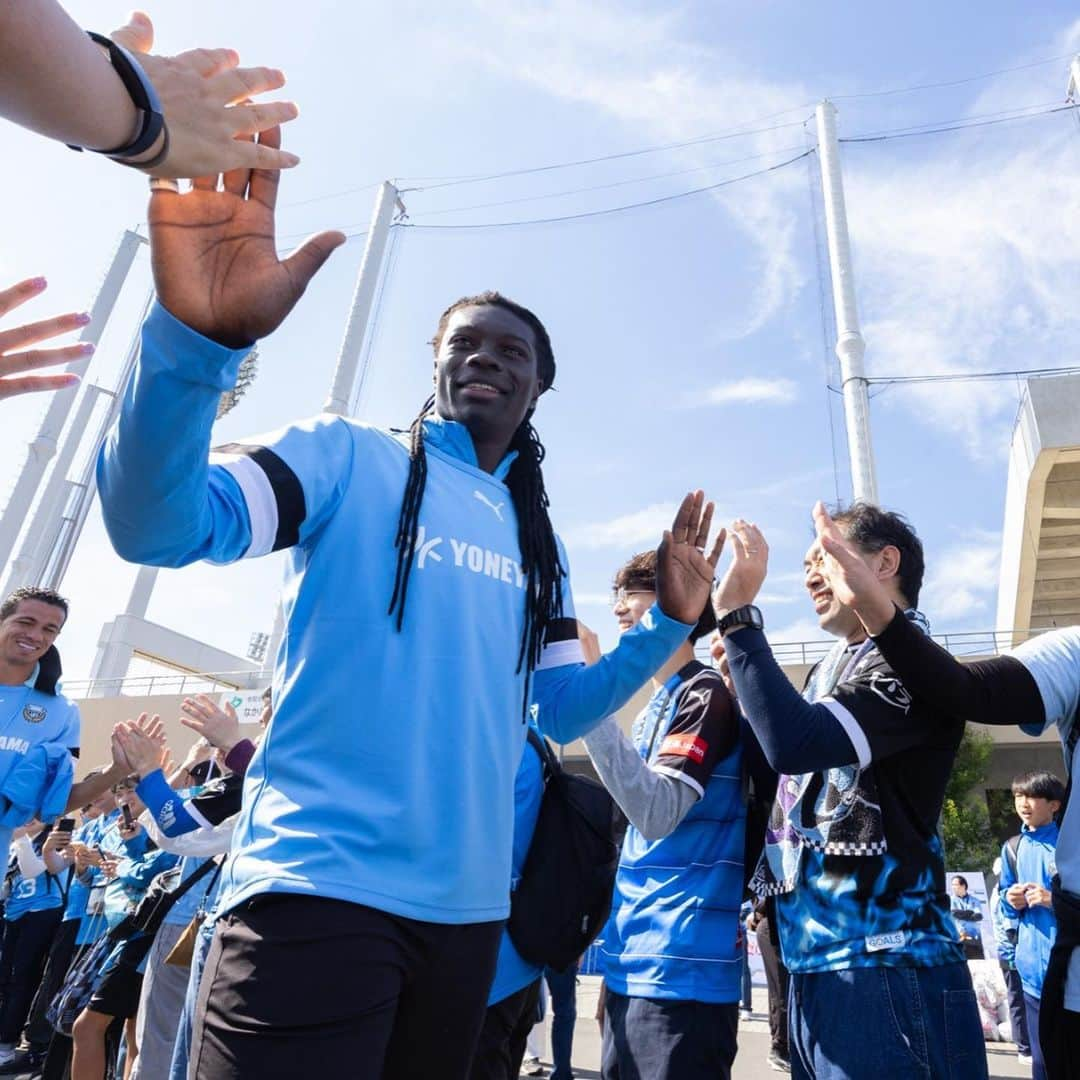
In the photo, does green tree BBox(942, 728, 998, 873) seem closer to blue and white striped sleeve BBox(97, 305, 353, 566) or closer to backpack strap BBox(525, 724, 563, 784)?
backpack strap BBox(525, 724, 563, 784)

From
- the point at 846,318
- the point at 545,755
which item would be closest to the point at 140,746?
the point at 545,755

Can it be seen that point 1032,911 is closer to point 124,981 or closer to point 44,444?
point 124,981

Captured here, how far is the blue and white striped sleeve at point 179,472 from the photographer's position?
1114 mm

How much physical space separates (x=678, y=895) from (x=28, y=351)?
2.11 meters

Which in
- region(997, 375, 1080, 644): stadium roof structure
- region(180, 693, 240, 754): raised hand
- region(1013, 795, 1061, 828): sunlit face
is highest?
region(997, 375, 1080, 644): stadium roof structure

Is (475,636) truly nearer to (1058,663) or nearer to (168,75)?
(168,75)

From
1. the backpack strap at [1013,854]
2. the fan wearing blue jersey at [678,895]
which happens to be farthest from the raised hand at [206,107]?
the backpack strap at [1013,854]

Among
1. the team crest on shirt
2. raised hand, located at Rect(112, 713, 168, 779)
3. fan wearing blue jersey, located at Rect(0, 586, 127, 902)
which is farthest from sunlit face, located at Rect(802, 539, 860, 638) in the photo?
fan wearing blue jersey, located at Rect(0, 586, 127, 902)

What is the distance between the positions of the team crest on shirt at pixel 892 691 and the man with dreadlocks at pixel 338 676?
95cm

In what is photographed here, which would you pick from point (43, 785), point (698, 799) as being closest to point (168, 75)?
point (698, 799)

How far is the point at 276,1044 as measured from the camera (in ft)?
3.92

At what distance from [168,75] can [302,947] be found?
3.78 feet

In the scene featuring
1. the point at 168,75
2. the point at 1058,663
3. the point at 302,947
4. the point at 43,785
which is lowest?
the point at 302,947

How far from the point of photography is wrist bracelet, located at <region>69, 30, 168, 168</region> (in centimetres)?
106
